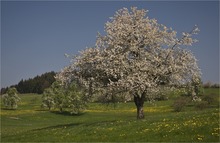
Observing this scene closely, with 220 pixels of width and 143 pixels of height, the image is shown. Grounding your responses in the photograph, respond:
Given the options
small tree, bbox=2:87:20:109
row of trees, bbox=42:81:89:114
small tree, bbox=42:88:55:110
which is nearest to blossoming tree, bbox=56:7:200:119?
row of trees, bbox=42:81:89:114

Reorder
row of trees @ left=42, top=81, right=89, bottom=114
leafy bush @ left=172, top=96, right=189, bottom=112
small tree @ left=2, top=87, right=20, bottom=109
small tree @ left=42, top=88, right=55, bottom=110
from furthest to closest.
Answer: small tree @ left=2, top=87, right=20, bottom=109 < small tree @ left=42, top=88, right=55, bottom=110 < row of trees @ left=42, top=81, right=89, bottom=114 < leafy bush @ left=172, top=96, right=189, bottom=112

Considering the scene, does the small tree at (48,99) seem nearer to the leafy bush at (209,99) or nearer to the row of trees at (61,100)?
the row of trees at (61,100)

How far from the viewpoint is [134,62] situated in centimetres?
3653

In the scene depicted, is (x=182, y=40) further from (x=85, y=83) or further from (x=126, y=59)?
(x=85, y=83)

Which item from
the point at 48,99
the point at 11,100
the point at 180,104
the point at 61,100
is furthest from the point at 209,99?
the point at 11,100

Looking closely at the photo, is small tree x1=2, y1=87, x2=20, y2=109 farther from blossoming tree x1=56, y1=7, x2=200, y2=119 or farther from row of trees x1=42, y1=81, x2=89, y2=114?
blossoming tree x1=56, y1=7, x2=200, y2=119

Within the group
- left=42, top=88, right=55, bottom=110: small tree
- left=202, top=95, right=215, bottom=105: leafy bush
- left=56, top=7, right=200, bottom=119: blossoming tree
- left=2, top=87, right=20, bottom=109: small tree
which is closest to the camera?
left=56, top=7, right=200, bottom=119: blossoming tree

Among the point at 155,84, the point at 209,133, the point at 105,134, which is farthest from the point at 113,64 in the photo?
the point at 209,133

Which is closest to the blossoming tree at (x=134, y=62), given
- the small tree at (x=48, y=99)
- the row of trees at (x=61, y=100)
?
the row of trees at (x=61, y=100)

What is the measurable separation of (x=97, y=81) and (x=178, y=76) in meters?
8.57

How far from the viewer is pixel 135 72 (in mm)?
36031

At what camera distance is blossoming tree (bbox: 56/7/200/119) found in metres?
36.1

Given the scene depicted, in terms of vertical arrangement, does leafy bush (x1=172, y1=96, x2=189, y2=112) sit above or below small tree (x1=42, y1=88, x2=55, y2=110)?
below

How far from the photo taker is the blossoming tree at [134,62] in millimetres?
36094
